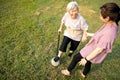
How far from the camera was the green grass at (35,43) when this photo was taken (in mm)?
4539

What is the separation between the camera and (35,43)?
5.44 m

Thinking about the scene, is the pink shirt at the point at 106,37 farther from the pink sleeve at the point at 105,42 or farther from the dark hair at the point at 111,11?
the dark hair at the point at 111,11

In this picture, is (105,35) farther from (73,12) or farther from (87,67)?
(87,67)

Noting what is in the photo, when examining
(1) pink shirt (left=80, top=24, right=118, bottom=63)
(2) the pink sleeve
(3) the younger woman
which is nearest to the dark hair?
(3) the younger woman

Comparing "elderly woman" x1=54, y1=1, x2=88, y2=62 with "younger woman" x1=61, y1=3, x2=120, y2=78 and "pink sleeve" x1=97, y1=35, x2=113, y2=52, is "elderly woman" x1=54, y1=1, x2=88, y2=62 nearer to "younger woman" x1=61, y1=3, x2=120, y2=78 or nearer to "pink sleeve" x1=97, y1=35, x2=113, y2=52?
"younger woman" x1=61, y1=3, x2=120, y2=78

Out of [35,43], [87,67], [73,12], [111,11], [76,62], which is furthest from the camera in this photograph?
[35,43]

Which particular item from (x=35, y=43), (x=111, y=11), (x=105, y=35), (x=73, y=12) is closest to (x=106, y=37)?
(x=105, y=35)

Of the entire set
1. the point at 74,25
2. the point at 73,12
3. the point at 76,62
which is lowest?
the point at 76,62

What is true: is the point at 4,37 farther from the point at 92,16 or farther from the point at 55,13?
the point at 92,16

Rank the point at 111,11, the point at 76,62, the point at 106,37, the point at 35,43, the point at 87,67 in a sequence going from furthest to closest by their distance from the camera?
the point at 35,43 → the point at 87,67 → the point at 76,62 → the point at 106,37 → the point at 111,11

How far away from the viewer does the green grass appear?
454 centimetres

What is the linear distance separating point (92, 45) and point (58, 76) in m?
1.17

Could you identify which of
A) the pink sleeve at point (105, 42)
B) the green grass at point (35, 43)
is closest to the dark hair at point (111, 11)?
the pink sleeve at point (105, 42)

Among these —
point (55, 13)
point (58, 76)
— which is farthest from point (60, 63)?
point (55, 13)
